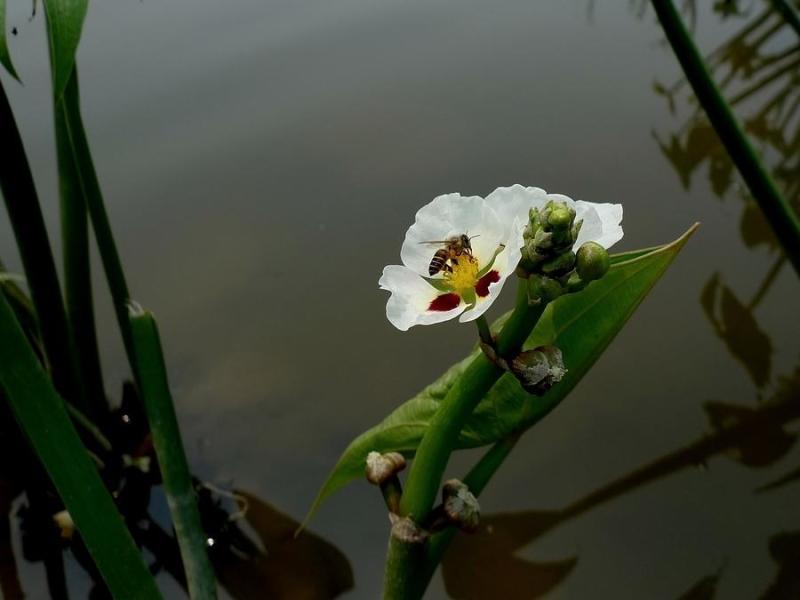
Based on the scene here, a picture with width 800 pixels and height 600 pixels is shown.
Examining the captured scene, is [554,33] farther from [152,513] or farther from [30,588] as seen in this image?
[30,588]

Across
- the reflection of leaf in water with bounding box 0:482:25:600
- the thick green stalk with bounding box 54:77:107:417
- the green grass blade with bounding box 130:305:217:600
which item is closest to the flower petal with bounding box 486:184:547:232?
the green grass blade with bounding box 130:305:217:600

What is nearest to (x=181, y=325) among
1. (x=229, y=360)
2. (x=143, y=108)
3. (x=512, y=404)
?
(x=229, y=360)

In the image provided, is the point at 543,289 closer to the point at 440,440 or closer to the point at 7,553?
the point at 440,440

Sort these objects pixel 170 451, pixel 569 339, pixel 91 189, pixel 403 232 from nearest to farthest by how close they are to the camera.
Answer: pixel 569 339
pixel 170 451
pixel 91 189
pixel 403 232

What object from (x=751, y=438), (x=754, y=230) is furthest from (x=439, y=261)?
(x=754, y=230)

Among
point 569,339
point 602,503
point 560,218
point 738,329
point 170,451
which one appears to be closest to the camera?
point 560,218

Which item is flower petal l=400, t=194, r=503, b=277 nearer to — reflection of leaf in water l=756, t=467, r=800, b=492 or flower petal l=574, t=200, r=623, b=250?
flower petal l=574, t=200, r=623, b=250
